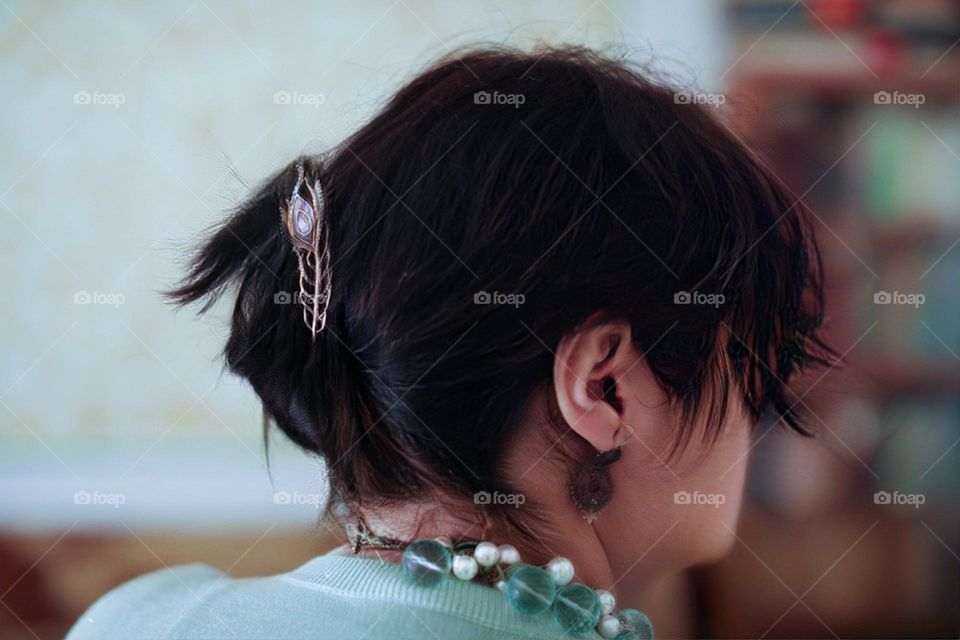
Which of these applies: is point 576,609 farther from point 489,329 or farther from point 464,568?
point 489,329

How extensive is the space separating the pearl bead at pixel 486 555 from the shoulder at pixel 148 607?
0.73 feet

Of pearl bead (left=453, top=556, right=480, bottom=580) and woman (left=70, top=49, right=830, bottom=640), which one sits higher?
woman (left=70, top=49, right=830, bottom=640)

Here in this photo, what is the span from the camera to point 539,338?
0.60m

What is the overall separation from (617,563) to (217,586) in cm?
34

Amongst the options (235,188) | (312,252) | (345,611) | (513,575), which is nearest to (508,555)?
(513,575)

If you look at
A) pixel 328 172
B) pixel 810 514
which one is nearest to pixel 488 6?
pixel 328 172

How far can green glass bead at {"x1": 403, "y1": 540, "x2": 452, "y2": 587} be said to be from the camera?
59 cm

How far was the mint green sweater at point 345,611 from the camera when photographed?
57 cm

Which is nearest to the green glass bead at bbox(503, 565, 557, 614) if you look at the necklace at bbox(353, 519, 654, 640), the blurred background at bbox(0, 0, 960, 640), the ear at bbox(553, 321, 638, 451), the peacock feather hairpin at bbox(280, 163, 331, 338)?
the necklace at bbox(353, 519, 654, 640)

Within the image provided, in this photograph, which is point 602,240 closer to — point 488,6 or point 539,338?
point 539,338

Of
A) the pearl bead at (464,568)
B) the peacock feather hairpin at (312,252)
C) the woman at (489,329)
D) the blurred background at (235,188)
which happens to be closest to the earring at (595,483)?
the woman at (489,329)

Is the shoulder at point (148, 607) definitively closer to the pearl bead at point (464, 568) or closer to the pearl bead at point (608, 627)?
the pearl bead at point (464, 568)

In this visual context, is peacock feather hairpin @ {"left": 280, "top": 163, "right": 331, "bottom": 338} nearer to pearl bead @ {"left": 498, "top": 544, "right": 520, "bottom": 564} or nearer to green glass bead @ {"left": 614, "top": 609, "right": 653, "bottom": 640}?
pearl bead @ {"left": 498, "top": 544, "right": 520, "bottom": 564}

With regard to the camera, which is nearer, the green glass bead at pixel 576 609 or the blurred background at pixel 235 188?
the green glass bead at pixel 576 609
